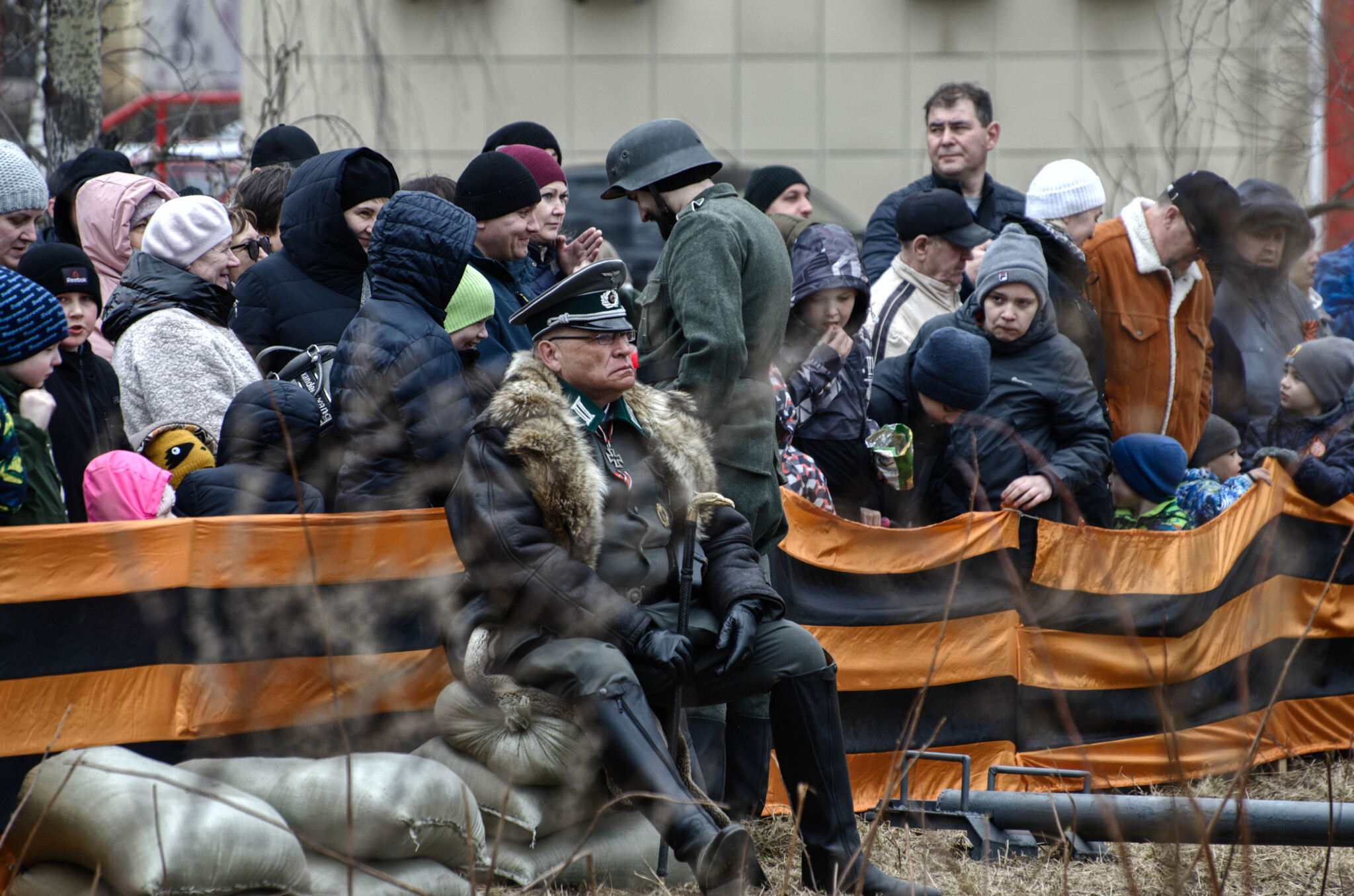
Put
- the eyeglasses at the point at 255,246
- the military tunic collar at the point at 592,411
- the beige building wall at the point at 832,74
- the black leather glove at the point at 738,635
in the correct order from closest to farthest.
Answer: the black leather glove at the point at 738,635 → the military tunic collar at the point at 592,411 → the eyeglasses at the point at 255,246 → the beige building wall at the point at 832,74

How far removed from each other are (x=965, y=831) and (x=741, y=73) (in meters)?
9.46

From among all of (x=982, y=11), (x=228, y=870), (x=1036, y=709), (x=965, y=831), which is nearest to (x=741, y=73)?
(x=982, y=11)

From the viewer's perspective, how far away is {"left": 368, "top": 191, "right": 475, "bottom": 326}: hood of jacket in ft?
13.7

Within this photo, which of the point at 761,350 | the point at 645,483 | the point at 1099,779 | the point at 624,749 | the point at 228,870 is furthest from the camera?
the point at 1099,779

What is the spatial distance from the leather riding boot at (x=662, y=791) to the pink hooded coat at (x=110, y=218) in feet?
9.35

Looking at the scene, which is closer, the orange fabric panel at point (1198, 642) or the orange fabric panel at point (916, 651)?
the orange fabric panel at point (916, 651)

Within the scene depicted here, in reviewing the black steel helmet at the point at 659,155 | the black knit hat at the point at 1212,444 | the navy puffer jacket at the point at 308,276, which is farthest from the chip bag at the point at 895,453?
the navy puffer jacket at the point at 308,276

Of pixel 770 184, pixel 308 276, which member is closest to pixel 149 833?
pixel 308 276

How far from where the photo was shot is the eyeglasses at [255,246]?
541 centimetres

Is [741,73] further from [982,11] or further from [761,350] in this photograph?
[761,350]

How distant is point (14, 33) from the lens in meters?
8.61

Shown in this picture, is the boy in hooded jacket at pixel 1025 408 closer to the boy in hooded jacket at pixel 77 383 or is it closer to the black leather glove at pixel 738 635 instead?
the black leather glove at pixel 738 635

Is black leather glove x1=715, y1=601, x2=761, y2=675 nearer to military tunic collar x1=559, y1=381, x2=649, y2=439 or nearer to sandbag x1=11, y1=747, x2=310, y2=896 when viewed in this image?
military tunic collar x1=559, y1=381, x2=649, y2=439

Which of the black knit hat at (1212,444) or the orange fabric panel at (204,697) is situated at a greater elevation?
the black knit hat at (1212,444)
